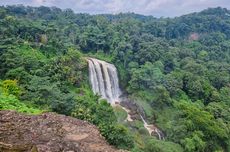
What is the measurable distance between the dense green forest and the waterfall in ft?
2.62

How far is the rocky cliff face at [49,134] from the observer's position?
32.1 feet

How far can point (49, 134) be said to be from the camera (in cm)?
1077

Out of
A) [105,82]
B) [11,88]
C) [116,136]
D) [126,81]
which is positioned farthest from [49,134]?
[126,81]

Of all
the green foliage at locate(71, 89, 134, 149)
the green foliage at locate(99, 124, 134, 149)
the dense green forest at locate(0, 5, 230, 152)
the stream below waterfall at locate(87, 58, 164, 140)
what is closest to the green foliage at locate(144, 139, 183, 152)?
the dense green forest at locate(0, 5, 230, 152)

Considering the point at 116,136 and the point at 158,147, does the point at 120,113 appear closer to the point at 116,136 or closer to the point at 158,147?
the point at 158,147

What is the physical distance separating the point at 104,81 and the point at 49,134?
58.1 ft

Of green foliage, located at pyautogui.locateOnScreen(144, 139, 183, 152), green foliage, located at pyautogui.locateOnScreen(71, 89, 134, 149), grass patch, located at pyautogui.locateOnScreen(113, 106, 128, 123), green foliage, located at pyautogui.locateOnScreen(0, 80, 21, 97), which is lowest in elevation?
grass patch, located at pyautogui.locateOnScreen(113, 106, 128, 123)

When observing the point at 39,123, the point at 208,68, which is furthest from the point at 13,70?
the point at 208,68

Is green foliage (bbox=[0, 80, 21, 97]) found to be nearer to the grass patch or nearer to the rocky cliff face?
the rocky cliff face

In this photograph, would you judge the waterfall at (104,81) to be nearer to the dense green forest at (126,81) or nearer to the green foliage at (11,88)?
the dense green forest at (126,81)

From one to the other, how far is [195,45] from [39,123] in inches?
1458

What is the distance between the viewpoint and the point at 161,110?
26.7 meters

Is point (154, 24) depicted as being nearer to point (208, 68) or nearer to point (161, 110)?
point (208, 68)

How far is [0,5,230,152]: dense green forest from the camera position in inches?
654
